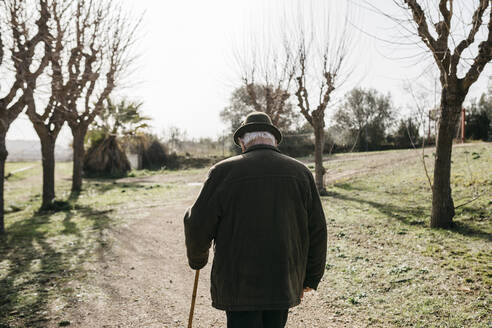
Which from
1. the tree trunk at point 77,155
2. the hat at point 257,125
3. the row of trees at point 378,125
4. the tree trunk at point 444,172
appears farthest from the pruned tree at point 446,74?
the tree trunk at point 77,155

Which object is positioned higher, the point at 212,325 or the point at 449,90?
the point at 449,90

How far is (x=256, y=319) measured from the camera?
7.39 feet

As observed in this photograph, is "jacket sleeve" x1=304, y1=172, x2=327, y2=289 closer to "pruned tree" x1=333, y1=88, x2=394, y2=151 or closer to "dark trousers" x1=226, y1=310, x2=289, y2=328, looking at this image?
"dark trousers" x1=226, y1=310, x2=289, y2=328

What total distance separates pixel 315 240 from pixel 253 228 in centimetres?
58

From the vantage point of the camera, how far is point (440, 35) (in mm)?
6594

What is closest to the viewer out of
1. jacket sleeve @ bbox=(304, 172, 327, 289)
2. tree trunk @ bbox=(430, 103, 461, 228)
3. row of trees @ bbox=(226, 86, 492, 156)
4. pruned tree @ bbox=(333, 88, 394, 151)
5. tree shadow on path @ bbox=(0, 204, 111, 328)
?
jacket sleeve @ bbox=(304, 172, 327, 289)

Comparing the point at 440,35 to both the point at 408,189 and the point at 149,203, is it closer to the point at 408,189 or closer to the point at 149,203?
the point at 408,189

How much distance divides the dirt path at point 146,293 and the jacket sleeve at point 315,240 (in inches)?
70.2

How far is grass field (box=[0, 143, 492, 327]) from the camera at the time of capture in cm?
422

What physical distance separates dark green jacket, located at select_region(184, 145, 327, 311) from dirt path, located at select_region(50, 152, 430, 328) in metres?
2.21

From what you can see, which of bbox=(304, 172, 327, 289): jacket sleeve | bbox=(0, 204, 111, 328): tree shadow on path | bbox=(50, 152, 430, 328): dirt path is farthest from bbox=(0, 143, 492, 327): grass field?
bbox=(304, 172, 327, 289): jacket sleeve

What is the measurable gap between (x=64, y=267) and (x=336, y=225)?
18.9 ft

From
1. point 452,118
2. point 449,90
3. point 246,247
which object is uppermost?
point 449,90

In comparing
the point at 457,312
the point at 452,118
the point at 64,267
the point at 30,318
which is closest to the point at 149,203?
the point at 64,267
